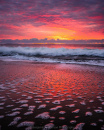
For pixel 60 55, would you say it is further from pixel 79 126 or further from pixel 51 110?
pixel 79 126

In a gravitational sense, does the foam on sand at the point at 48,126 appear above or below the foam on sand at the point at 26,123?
below

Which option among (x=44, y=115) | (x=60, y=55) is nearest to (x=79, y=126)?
(x=44, y=115)

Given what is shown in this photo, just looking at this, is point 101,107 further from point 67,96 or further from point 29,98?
point 29,98

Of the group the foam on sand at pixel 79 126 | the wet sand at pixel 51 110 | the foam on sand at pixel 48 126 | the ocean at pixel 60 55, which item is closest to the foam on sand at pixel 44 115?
the wet sand at pixel 51 110

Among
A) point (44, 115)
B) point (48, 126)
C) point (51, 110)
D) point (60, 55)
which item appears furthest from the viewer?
point (60, 55)

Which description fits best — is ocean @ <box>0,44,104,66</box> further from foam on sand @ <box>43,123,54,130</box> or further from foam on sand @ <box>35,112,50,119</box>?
foam on sand @ <box>43,123,54,130</box>

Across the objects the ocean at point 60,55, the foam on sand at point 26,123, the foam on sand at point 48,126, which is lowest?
the foam on sand at point 48,126

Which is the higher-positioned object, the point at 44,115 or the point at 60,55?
the point at 60,55

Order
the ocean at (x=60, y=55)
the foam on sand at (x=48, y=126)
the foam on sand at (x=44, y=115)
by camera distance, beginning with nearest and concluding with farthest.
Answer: the foam on sand at (x=48, y=126) → the foam on sand at (x=44, y=115) → the ocean at (x=60, y=55)

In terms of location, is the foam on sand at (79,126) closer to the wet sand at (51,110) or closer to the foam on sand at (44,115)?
the wet sand at (51,110)

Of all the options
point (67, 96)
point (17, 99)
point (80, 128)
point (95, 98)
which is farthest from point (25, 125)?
point (95, 98)

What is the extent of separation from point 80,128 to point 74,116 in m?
0.33

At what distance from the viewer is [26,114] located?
6.98 feet

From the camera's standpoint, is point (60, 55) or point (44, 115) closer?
point (44, 115)
